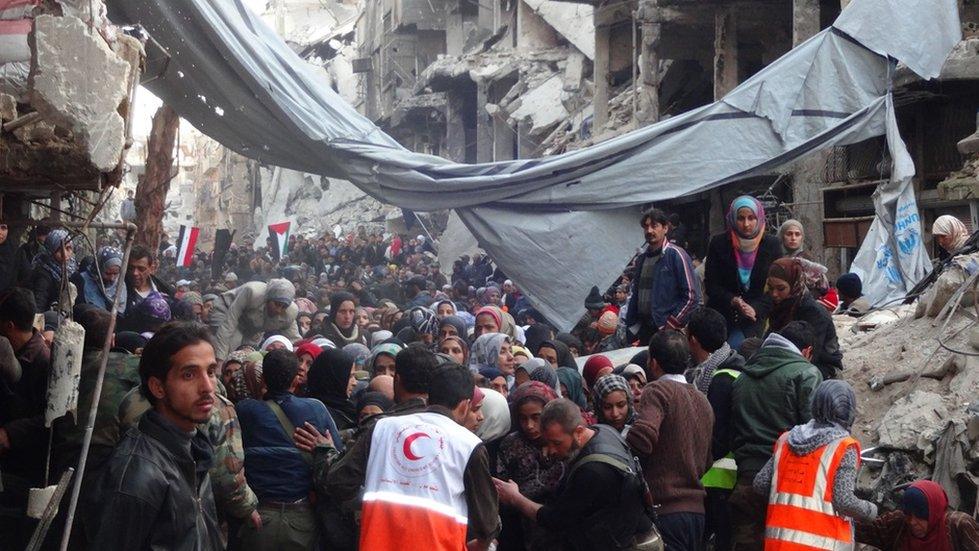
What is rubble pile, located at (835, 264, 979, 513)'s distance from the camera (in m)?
6.00

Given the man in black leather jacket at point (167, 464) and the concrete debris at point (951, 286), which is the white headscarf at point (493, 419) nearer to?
the man in black leather jacket at point (167, 464)

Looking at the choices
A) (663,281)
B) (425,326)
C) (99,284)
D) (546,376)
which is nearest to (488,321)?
(425,326)

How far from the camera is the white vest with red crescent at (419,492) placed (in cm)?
407

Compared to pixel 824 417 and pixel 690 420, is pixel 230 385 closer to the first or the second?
pixel 690 420

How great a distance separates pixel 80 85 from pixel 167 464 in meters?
1.39

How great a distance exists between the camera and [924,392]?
21.9ft

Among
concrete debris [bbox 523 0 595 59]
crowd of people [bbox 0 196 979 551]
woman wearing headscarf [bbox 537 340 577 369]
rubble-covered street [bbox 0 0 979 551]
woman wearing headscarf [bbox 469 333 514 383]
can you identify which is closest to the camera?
crowd of people [bbox 0 196 979 551]

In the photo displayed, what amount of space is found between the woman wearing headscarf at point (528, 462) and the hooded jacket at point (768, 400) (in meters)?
0.87

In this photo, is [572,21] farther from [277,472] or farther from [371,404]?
[277,472]

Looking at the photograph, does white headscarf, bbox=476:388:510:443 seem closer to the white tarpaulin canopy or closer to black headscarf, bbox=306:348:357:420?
black headscarf, bbox=306:348:357:420

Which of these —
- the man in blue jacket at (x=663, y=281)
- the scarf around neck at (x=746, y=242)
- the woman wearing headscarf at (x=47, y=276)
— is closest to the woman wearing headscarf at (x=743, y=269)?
the scarf around neck at (x=746, y=242)

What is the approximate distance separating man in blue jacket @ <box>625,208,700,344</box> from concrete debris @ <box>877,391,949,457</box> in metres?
1.25

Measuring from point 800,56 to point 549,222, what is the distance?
2341mm

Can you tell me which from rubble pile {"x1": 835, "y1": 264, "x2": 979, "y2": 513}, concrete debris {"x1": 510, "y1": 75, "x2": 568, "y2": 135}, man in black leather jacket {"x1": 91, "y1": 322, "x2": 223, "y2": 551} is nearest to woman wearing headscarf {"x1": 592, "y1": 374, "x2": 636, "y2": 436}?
rubble pile {"x1": 835, "y1": 264, "x2": 979, "y2": 513}
